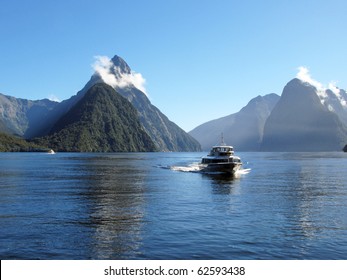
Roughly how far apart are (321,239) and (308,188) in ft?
134

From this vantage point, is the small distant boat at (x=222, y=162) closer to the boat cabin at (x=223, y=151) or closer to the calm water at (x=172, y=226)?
the boat cabin at (x=223, y=151)

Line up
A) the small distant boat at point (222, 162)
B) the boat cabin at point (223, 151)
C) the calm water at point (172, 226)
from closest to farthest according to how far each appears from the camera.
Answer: the calm water at point (172, 226)
the small distant boat at point (222, 162)
the boat cabin at point (223, 151)

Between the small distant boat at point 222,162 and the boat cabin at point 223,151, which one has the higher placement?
the boat cabin at point 223,151

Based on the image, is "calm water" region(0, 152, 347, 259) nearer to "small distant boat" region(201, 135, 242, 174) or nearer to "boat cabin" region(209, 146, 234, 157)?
"small distant boat" region(201, 135, 242, 174)

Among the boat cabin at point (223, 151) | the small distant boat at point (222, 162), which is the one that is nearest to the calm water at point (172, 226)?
the small distant boat at point (222, 162)

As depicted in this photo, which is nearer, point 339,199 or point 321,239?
point 321,239

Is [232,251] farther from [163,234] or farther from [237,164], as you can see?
[237,164]

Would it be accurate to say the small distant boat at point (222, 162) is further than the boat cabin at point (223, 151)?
No

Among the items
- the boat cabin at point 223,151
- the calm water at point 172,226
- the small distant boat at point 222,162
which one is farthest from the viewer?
the boat cabin at point 223,151

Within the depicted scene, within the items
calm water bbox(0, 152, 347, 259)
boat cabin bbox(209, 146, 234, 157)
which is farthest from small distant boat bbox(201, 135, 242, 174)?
calm water bbox(0, 152, 347, 259)

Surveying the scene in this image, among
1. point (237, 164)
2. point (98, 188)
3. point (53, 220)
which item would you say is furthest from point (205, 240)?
point (237, 164)

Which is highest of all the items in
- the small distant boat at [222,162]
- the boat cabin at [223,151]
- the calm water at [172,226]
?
the boat cabin at [223,151]
